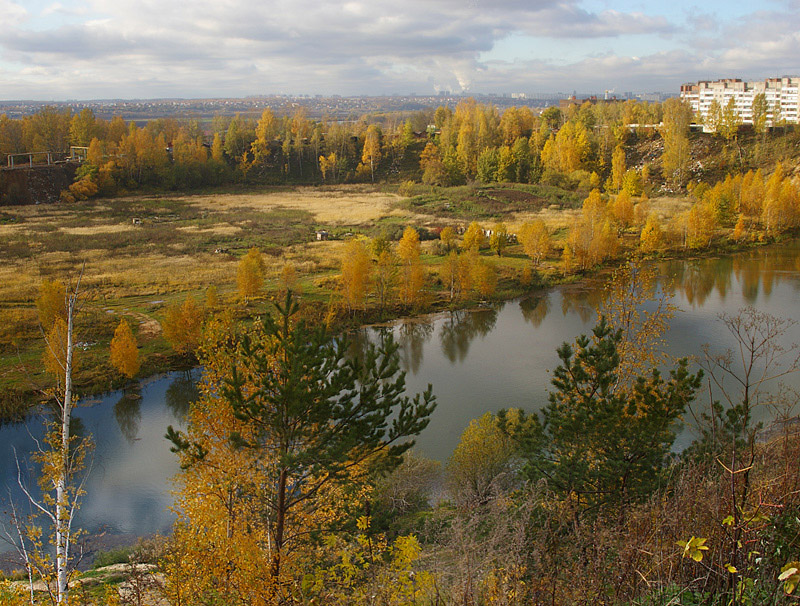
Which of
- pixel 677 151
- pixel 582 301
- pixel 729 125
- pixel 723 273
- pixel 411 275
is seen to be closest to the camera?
pixel 411 275

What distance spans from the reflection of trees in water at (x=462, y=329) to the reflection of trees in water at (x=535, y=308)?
1201mm

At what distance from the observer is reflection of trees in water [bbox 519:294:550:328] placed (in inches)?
927

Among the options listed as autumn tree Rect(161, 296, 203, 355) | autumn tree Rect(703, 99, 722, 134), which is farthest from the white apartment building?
autumn tree Rect(161, 296, 203, 355)

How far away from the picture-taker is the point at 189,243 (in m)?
35.5

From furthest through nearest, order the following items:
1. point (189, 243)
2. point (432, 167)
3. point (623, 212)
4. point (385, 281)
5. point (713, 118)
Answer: point (432, 167) → point (713, 118) → point (623, 212) → point (189, 243) → point (385, 281)

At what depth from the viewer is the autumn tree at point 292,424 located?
7.02m

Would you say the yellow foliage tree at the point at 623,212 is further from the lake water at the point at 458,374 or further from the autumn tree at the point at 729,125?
the autumn tree at the point at 729,125

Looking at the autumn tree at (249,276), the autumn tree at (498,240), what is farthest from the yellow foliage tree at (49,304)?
the autumn tree at (498,240)

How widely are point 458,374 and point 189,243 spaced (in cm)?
2212

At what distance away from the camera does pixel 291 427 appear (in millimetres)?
7297

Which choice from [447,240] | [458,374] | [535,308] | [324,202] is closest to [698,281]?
[535,308]

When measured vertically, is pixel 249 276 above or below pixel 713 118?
below

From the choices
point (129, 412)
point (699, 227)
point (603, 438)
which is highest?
point (699, 227)

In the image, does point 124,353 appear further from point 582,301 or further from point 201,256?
point 582,301
